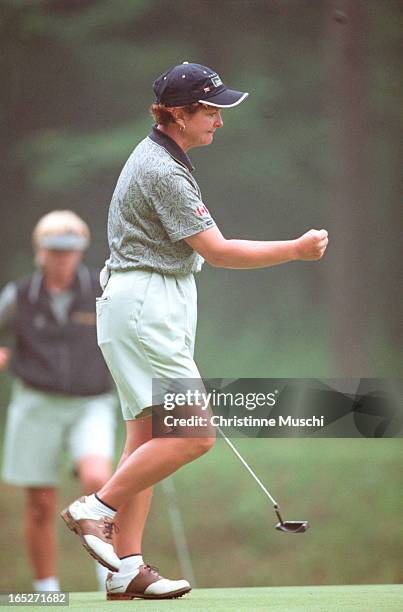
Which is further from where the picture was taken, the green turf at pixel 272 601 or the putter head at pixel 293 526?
the putter head at pixel 293 526

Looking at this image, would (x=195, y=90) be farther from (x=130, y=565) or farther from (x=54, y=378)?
(x=130, y=565)

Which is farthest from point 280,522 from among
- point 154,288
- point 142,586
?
point 154,288

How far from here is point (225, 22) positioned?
3955 mm

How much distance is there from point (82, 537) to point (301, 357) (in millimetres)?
1168

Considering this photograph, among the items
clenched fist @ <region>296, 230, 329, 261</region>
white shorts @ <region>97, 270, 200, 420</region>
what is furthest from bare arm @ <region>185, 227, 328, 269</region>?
white shorts @ <region>97, 270, 200, 420</region>

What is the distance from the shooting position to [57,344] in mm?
3889

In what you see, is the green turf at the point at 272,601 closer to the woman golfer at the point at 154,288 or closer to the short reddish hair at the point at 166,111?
the woman golfer at the point at 154,288

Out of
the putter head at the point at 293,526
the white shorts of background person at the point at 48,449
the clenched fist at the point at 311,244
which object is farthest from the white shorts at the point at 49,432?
the clenched fist at the point at 311,244

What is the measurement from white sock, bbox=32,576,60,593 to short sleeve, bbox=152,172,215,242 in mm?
1343

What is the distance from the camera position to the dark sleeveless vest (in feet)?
12.6

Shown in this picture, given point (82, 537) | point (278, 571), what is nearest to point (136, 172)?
point (82, 537)

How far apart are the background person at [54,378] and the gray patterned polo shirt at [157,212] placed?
0.63 meters

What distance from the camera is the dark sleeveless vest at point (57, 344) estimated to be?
12.6ft

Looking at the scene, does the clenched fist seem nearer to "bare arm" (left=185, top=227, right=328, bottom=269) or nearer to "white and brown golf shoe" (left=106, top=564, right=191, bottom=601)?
"bare arm" (left=185, top=227, right=328, bottom=269)
